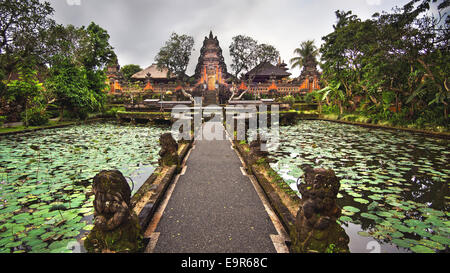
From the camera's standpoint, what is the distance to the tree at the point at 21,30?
Result: 10211mm

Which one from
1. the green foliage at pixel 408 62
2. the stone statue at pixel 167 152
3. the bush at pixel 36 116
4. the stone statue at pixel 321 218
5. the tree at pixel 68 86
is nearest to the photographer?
the stone statue at pixel 321 218

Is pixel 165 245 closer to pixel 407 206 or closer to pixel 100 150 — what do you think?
pixel 407 206

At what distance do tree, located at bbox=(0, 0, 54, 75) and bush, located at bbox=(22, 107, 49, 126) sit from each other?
2.22 m

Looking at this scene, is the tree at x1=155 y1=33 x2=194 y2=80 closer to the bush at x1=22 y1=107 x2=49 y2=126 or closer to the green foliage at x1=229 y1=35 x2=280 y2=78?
the green foliage at x1=229 y1=35 x2=280 y2=78

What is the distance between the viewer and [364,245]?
7.29ft

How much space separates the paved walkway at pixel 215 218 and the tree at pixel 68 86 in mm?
12676

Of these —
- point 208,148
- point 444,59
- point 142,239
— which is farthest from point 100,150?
point 444,59

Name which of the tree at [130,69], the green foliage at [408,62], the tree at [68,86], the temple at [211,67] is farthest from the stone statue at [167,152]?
the tree at [130,69]

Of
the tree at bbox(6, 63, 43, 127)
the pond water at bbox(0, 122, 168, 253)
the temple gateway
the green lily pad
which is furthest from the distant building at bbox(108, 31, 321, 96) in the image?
the green lily pad

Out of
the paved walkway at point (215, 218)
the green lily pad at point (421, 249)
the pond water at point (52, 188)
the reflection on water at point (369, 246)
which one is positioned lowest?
the reflection on water at point (369, 246)

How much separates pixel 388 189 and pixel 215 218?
3.04 m

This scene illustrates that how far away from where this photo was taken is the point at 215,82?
28438 millimetres

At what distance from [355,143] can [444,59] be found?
18.3 feet

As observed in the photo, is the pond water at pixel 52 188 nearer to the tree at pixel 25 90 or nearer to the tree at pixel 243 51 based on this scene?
the tree at pixel 25 90
